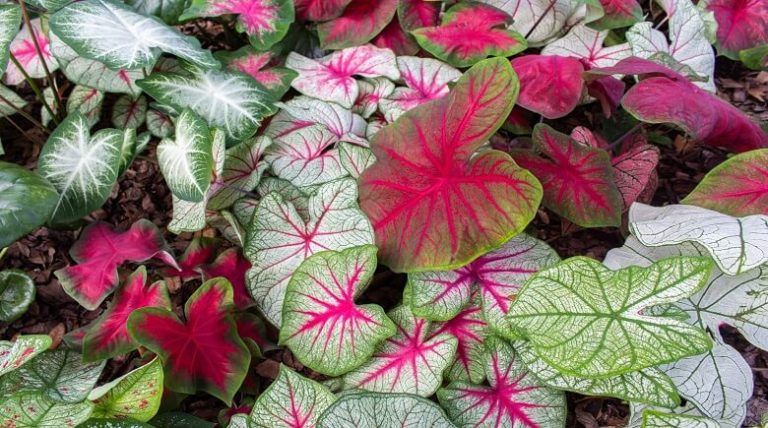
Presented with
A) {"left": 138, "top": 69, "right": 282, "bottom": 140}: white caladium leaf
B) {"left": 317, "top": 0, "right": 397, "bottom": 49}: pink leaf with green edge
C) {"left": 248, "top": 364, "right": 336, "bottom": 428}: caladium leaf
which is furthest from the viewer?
{"left": 317, "top": 0, "right": 397, "bottom": 49}: pink leaf with green edge

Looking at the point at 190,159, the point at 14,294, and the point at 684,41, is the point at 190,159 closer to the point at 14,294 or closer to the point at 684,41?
the point at 14,294

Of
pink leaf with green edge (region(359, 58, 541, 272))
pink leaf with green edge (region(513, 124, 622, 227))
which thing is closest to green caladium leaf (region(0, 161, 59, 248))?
pink leaf with green edge (region(359, 58, 541, 272))

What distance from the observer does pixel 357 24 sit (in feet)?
5.97

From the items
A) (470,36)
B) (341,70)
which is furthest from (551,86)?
(341,70)

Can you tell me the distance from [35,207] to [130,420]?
460mm

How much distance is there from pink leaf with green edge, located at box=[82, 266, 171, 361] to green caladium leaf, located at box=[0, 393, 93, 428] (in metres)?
0.18

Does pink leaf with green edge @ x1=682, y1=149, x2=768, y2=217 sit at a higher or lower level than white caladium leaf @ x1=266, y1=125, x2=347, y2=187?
higher

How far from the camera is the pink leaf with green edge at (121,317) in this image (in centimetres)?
133

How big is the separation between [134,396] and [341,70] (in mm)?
1006

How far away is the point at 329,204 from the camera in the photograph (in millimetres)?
1363

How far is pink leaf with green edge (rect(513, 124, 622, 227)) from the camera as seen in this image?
1338 millimetres

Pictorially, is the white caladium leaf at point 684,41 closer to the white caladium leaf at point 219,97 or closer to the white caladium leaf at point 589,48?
the white caladium leaf at point 589,48

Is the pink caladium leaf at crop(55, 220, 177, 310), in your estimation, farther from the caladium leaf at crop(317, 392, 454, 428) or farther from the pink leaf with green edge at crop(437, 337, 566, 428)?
the pink leaf with green edge at crop(437, 337, 566, 428)

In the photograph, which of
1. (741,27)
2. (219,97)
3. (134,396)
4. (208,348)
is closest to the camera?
(134,396)
